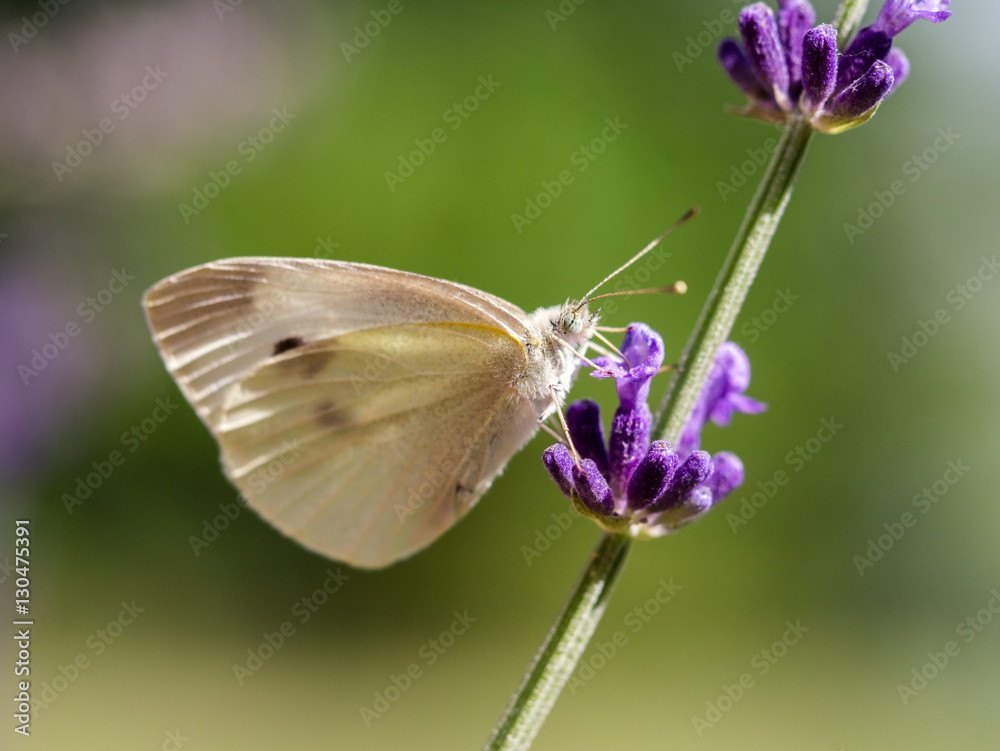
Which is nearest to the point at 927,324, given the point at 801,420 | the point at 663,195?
the point at 801,420

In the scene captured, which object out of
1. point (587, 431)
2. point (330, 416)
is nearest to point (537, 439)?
point (330, 416)

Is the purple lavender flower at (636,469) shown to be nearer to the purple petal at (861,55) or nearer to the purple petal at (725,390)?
the purple petal at (725,390)

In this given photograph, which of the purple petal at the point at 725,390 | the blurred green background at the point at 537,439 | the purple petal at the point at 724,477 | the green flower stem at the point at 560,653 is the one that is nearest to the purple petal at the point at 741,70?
the purple petal at the point at 725,390

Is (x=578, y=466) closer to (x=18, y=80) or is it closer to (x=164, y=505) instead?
(x=18, y=80)

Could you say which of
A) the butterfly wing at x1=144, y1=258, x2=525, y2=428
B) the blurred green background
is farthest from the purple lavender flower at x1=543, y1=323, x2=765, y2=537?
the blurred green background

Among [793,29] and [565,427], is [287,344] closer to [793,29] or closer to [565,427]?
[565,427]
